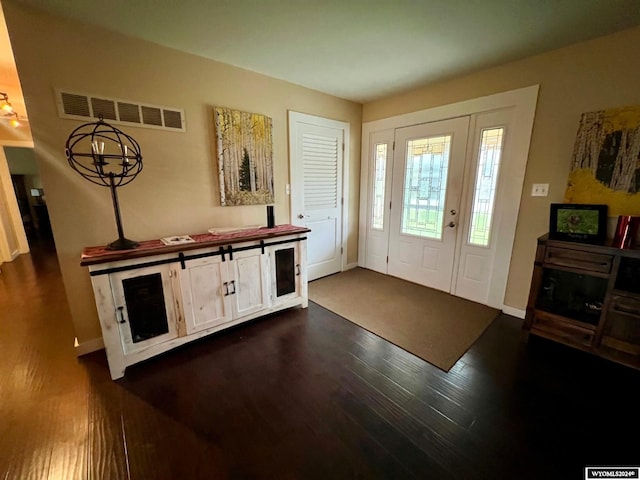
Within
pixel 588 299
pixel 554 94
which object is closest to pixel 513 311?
pixel 588 299

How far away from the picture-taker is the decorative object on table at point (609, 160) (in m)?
1.94

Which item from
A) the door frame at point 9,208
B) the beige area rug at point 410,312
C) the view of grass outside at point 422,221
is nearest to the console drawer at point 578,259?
the beige area rug at point 410,312

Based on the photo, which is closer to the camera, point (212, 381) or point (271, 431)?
point (271, 431)

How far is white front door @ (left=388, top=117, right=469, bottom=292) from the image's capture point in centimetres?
293

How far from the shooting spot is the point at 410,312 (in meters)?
2.75

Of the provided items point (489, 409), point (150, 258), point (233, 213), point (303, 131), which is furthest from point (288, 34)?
point (489, 409)

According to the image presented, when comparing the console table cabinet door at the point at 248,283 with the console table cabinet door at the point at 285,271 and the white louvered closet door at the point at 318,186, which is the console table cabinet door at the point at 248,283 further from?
the white louvered closet door at the point at 318,186

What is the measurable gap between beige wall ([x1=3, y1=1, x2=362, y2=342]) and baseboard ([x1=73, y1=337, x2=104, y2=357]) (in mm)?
46

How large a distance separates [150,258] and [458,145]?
3.21 metres

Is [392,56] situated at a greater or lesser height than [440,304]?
greater

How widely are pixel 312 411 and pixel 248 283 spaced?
1.24 metres

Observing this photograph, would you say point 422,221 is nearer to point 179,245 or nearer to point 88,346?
point 179,245

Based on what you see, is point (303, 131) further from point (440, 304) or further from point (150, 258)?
point (440, 304)

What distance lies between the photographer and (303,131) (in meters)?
3.14
